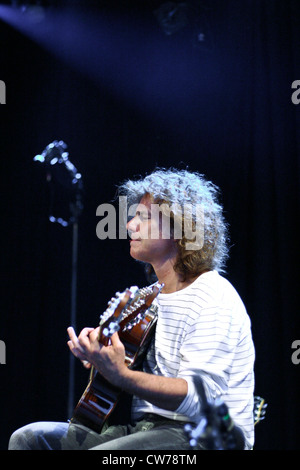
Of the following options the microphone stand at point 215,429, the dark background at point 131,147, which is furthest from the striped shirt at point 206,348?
the dark background at point 131,147

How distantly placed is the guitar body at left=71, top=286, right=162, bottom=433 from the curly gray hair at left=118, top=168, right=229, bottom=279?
31 cm

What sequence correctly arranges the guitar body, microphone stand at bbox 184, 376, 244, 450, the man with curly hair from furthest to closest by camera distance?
the guitar body → the man with curly hair → microphone stand at bbox 184, 376, 244, 450

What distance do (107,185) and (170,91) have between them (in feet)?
2.91

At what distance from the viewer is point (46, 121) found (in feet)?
13.8

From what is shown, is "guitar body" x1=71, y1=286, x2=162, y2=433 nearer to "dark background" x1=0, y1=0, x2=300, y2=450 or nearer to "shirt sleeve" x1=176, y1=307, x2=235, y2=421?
"shirt sleeve" x1=176, y1=307, x2=235, y2=421

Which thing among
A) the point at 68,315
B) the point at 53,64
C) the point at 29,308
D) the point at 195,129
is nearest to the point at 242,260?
the point at 195,129

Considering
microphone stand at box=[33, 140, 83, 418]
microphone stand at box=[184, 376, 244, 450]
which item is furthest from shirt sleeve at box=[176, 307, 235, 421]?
microphone stand at box=[33, 140, 83, 418]

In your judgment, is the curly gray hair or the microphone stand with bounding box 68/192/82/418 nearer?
the curly gray hair

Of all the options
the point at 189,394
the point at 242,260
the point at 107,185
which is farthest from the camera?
the point at 107,185

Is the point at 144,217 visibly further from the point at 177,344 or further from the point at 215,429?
the point at 215,429

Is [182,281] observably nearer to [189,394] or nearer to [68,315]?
[189,394]

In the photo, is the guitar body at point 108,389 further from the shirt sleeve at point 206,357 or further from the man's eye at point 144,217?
the man's eye at point 144,217

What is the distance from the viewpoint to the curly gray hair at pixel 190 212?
2223 mm

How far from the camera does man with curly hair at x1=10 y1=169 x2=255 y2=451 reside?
1.75 meters
